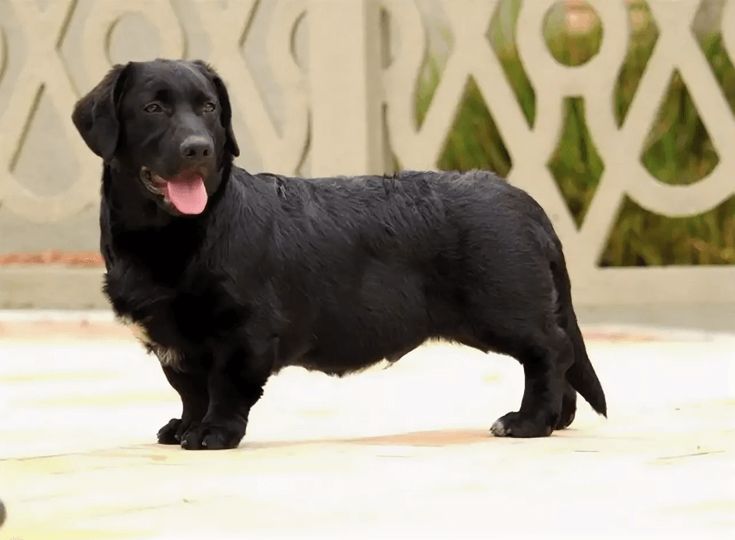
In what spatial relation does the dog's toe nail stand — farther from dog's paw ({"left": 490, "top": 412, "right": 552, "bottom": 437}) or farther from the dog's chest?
the dog's chest

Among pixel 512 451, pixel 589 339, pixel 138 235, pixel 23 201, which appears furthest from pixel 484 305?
pixel 23 201

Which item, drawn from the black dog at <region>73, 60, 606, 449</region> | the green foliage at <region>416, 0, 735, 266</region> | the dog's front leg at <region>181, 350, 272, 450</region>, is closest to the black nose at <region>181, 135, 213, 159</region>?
the black dog at <region>73, 60, 606, 449</region>

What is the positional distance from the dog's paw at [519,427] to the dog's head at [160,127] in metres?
1.02

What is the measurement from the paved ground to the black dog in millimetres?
209

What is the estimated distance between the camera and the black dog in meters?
4.82

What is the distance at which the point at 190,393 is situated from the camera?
16.3 ft

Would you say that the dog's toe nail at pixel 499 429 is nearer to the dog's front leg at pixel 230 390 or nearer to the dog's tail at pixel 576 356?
the dog's tail at pixel 576 356

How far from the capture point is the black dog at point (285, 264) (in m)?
4.82

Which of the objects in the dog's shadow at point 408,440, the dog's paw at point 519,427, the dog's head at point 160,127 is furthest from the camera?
the dog's paw at point 519,427

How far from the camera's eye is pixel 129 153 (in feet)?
16.1

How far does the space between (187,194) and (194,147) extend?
0.18 metres

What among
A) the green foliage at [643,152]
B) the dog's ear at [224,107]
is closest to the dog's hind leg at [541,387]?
the dog's ear at [224,107]

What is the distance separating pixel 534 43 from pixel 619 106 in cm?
A: 57

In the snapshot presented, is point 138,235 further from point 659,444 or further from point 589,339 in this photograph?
point 589,339
